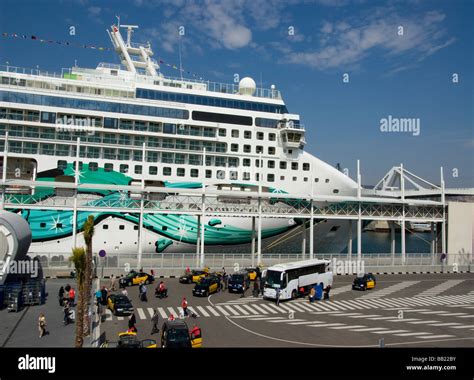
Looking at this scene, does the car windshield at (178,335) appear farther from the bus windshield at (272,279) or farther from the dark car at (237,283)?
the dark car at (237,283)

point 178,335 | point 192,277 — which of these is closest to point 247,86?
point 192,277

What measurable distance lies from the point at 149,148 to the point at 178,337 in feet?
77.3

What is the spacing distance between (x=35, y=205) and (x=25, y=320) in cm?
1391

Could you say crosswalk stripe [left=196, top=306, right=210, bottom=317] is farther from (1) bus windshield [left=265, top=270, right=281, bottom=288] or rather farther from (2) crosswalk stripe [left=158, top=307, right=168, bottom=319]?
(1) bus windshield [left=265, top=270, right=281, bottom=288]

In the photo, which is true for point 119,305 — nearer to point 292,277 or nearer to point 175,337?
point 175,337

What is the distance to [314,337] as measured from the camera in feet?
53.7

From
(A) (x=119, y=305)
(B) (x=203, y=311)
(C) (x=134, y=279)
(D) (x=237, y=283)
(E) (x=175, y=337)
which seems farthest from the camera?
(C) (x=134, y=279)

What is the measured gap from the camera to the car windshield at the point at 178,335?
550 inches

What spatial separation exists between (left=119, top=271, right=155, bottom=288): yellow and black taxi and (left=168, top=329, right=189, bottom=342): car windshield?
12835 mm

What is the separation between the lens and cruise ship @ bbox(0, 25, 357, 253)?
33219 millimetres

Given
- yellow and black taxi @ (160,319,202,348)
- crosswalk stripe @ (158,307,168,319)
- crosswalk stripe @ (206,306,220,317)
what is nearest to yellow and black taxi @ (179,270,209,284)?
crosswalk stripe @ (206,306,220,317)

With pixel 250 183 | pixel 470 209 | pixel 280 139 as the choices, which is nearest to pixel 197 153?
pixel 250 183

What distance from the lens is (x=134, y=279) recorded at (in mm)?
27031
